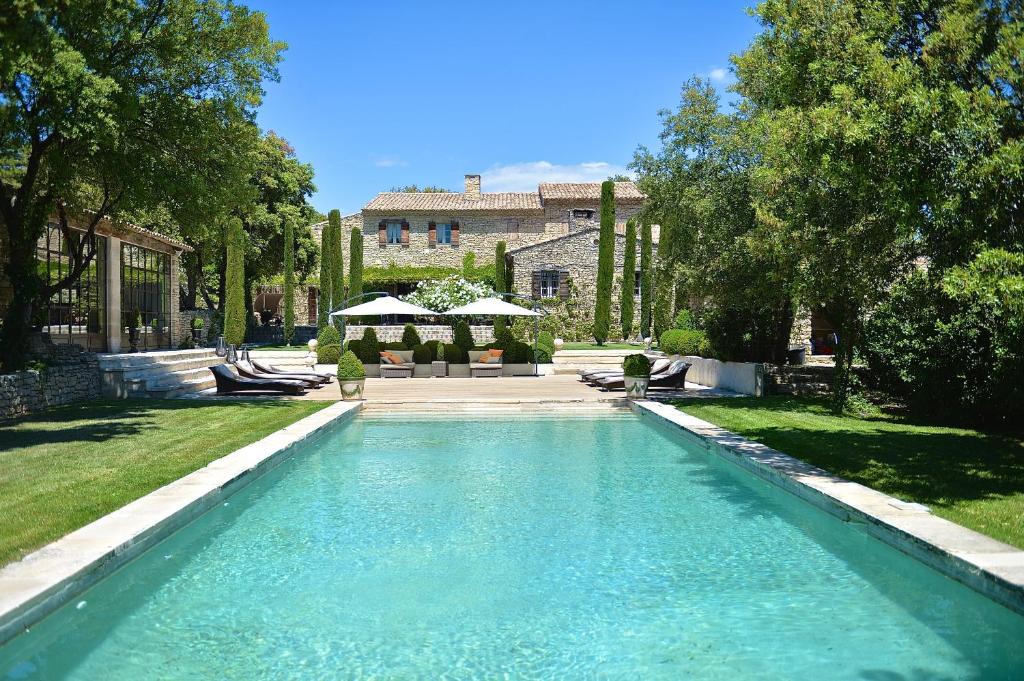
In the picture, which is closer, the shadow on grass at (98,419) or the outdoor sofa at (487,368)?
the shadow on grass at (98,419)

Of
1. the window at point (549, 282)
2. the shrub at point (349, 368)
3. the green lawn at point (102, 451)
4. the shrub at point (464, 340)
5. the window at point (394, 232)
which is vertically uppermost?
the window at point (394, 232)

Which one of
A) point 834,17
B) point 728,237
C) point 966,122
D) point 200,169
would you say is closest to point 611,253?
point 728,237

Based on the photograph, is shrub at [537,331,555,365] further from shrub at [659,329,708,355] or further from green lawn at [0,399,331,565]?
green lawn at [0,399,331,565]

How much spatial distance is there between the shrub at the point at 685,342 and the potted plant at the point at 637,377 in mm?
5596

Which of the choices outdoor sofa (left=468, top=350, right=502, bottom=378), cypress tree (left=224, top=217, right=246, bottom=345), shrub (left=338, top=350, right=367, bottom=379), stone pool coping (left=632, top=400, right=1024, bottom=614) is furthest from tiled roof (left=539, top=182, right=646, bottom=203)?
stone pool coping (left=632, top=400, right=1024, bottom=614)

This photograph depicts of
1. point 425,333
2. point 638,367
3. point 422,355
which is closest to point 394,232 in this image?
point 425,333

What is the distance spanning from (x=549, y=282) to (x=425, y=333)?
1075cm

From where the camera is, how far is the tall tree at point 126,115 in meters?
12.4

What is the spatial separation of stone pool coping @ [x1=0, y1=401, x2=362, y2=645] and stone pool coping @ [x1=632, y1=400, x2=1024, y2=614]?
18.4ft

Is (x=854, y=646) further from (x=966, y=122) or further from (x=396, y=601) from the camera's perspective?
(x=966, y=122)

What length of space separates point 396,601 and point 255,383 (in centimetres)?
1353

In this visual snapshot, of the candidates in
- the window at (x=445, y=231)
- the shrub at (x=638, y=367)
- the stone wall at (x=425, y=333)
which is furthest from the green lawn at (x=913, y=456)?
the window at (x=445, y=231)

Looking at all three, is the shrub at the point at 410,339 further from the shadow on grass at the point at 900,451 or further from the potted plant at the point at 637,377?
the shadow on grass at the point at 900,451

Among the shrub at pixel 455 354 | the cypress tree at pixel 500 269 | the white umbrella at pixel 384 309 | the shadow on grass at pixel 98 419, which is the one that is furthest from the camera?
the cypress tree at pixel 500 269
